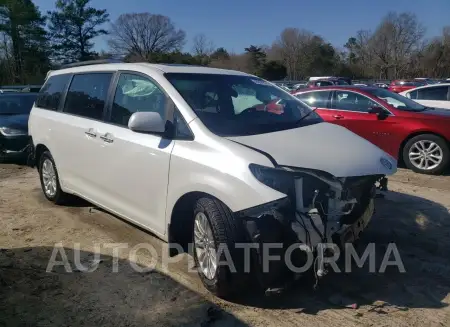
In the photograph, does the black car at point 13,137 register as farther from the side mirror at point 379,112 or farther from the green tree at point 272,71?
the green tree at point 272,71

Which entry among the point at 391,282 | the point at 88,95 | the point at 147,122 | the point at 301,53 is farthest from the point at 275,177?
the point at 301,53

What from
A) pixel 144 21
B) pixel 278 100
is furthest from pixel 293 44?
pixel 278 100

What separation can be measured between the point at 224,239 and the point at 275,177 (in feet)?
1.89

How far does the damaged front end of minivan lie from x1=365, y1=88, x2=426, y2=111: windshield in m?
5.60

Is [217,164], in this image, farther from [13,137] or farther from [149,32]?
[149,32]

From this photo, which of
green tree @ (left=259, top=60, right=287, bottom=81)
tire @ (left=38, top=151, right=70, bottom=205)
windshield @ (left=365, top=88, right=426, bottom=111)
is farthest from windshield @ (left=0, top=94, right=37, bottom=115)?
green tree @ (left=259, top=60, right=287, bottom=81)

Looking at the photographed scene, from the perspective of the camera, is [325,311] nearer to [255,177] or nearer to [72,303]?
[255,177]

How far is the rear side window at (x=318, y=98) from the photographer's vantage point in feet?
29.4

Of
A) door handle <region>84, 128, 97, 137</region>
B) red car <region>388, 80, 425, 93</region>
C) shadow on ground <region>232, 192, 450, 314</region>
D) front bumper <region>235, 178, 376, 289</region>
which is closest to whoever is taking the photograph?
front bumper <region>235, 178, 376, 289</region>

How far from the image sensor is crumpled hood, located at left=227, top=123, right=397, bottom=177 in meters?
3.15

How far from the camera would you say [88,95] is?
489 centimetres

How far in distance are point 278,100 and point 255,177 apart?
5.32ft

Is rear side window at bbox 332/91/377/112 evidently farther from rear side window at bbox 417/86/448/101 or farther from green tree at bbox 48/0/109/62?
green tree at bbox 48/0/109/62

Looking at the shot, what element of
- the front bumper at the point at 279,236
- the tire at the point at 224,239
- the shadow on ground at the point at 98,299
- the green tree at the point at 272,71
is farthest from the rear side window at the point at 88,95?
the green tree at the point at 272,71
